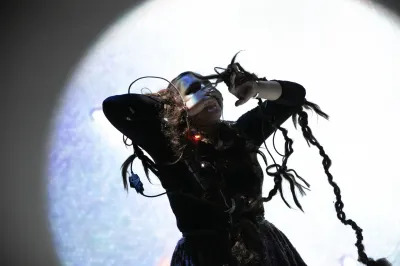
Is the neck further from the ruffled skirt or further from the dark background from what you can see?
the dark background

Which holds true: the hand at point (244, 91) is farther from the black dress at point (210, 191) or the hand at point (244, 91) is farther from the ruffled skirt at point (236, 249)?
the ruffled skirt at point (236, 249)

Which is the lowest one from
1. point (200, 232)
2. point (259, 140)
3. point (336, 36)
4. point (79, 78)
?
point (200, 232)

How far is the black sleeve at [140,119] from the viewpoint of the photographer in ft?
2.51

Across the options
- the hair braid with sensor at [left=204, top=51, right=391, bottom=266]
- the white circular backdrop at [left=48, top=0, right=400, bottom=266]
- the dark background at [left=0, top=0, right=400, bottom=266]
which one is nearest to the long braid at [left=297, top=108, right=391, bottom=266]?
the hair braid with sensor at [left=204, top=51, right=391, bottom=266]

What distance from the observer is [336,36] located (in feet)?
4.27

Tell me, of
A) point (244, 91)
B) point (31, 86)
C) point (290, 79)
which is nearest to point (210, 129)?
point (244, 91)

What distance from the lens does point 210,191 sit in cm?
79

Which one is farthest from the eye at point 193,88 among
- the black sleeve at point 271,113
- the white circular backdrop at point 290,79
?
the white circular backdrop at point 290,79

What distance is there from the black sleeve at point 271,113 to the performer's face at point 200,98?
11 centimetres

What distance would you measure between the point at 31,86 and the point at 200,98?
27.5 inches

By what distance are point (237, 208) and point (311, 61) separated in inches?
28.1

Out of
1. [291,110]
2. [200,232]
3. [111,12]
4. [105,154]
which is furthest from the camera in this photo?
[105,154]

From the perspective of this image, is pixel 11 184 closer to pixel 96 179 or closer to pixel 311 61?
pixel 96 179

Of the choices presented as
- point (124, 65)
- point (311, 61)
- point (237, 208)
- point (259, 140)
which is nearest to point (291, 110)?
point (259, 140)
